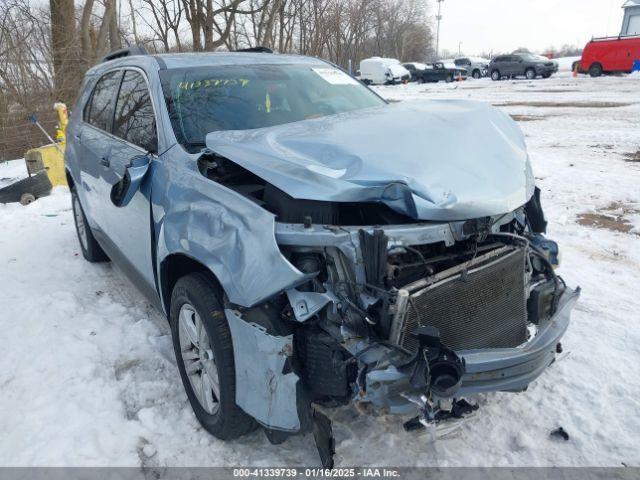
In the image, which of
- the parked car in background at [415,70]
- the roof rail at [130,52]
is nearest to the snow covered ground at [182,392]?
the roof rail at [130,52]

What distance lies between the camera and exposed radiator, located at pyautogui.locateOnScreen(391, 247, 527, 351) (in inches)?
83.2

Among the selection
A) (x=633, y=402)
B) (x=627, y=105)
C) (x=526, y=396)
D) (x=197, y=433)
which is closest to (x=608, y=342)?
(x=633, y=402)

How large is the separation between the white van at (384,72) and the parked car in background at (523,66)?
7.10 meters

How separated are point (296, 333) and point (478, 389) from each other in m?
0.81

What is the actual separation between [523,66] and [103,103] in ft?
116

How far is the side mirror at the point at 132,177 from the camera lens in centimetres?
302

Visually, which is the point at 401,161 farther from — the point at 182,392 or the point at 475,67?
the point at 475,67

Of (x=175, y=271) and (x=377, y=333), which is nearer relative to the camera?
(x=377, y=333)

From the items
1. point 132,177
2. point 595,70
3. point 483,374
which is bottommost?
point 483,374

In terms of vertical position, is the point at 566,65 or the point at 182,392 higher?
the point at 566,65

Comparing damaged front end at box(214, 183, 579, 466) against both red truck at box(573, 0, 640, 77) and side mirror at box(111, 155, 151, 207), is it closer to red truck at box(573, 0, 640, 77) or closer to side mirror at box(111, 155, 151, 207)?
side mirror at box(111, 155, 151, 207)

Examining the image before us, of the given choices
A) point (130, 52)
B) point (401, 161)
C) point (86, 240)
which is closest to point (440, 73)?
point (130, 52)

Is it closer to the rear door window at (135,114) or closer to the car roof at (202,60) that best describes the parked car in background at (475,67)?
the car roof at (202,60)

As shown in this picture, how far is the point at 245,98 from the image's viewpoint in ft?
11.4
